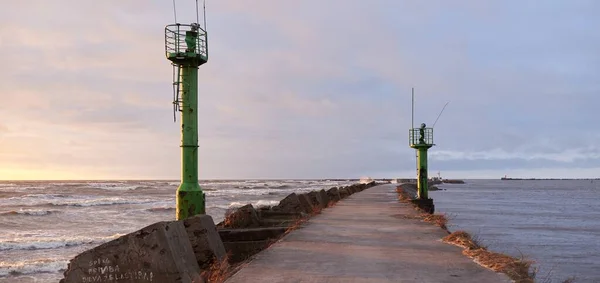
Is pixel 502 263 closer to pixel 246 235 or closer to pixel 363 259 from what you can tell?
pixel 363 259

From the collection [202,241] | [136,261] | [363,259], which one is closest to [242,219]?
[202,241]

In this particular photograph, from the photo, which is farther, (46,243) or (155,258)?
(46,243)

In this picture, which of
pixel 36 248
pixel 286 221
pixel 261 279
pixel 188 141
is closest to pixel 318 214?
pixel 286 221

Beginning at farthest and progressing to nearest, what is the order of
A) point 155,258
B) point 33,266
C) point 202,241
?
point 33,266 < point 202,241 < point 155,258

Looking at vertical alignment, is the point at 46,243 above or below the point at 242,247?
below

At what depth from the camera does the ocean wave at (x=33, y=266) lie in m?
13.4

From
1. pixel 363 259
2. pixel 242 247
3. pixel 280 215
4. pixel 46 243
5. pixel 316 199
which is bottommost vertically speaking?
pixel 46 243

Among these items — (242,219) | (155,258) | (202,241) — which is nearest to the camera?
(155,258)

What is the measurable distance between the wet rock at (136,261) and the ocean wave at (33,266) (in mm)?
8422

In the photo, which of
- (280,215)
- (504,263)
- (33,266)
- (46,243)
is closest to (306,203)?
(280,215)

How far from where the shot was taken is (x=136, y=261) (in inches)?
235

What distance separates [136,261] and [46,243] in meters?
14.2

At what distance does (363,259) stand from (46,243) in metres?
14.3

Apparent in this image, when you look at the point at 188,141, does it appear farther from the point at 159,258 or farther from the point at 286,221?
the point at 159,258
